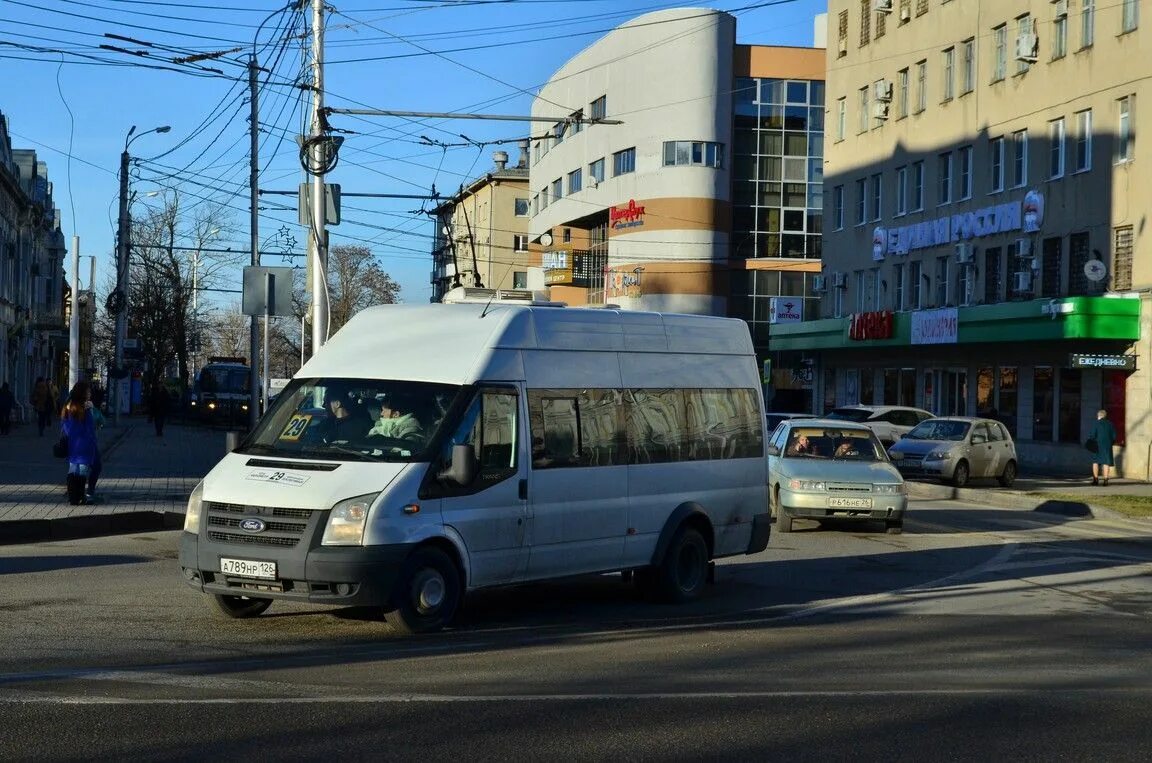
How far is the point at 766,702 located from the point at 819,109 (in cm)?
6802

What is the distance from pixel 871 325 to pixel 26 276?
38793 mm

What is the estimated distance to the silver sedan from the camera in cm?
1975

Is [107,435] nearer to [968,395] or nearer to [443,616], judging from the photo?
[968,395]

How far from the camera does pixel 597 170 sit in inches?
3063

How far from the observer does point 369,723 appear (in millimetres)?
7211

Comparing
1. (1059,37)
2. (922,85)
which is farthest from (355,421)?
(922,85)

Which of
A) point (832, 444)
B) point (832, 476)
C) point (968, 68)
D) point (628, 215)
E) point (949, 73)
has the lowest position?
point (832, 476)

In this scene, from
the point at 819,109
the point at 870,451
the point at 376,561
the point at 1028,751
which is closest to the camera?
the point at 1028,751

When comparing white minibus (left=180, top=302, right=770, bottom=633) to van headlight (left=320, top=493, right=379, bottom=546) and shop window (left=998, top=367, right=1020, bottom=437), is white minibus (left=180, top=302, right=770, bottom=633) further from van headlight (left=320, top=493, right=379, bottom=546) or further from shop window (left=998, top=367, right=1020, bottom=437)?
shop window (left=998, top=367, right=1020, bottom=437)

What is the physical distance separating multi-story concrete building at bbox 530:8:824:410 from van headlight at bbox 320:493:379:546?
2470 inches

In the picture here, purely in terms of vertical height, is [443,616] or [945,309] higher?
[945,309]

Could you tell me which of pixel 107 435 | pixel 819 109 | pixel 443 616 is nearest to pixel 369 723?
pixel 443 616

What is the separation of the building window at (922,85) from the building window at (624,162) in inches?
954

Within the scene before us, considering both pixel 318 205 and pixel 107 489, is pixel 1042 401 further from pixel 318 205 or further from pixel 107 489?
pixel 107 489
